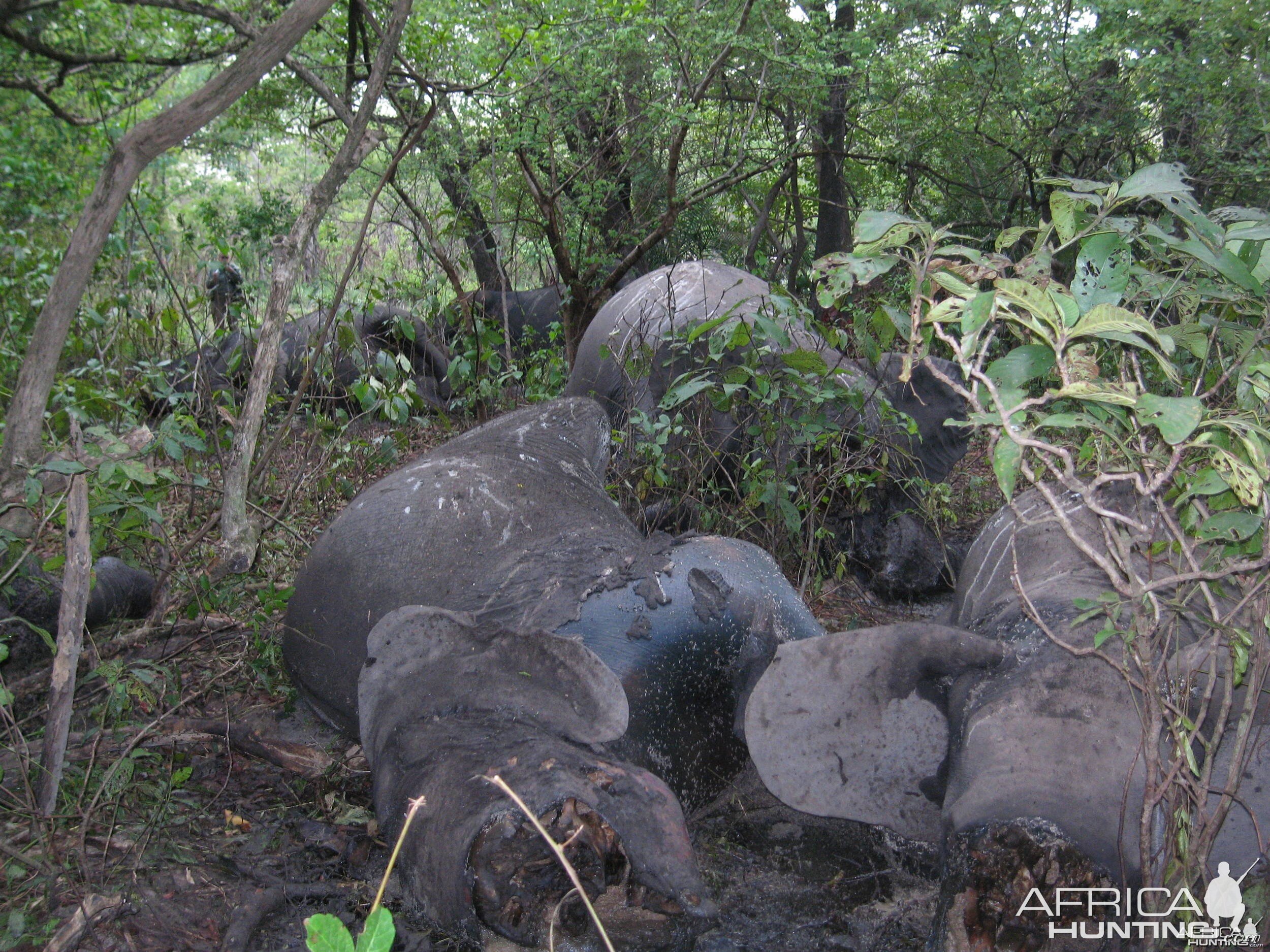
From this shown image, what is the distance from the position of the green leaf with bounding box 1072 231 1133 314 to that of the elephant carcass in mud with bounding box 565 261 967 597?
2042 millimetres

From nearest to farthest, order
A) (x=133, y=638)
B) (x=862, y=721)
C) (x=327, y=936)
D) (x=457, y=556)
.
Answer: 1. (x=327, y=936)
2. (x=862, y=721)
3. (x=457, y=556)
4. (x=133, y=638)

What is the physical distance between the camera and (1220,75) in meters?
7.28

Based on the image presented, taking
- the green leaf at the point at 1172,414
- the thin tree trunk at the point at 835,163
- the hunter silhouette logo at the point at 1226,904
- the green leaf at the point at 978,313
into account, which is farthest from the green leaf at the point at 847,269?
the thin tree trunk at the point at 835,163

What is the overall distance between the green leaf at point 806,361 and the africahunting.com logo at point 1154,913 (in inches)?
95.9

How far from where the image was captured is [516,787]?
1.91m

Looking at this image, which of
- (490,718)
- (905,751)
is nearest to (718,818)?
(905,751)

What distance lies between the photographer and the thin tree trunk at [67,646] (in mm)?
2529

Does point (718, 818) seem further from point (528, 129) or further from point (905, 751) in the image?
point (528, 129)

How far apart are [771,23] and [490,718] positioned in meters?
6.30

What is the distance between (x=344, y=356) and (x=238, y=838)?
3.60 meters

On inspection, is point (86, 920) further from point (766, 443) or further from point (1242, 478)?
point (766, 443)

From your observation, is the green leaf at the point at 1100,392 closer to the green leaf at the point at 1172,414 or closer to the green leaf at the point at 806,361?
the green leaf at the point at 1172,414

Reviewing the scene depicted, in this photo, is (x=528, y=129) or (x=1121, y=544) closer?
(x=1121, y=544)

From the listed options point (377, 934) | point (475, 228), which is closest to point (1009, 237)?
point (377, 934)
